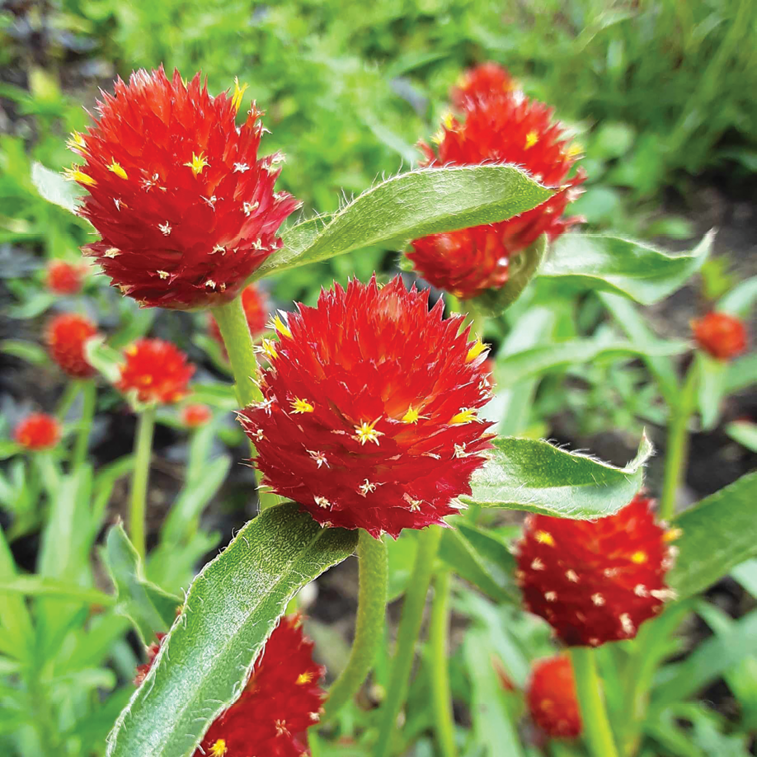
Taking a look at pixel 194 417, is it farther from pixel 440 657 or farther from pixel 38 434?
pixel 440 657

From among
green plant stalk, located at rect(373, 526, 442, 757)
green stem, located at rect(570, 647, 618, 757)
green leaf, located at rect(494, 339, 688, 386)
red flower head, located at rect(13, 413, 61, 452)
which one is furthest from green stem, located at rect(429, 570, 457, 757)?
red flower head, located at rect(13, 413, 61, 452)

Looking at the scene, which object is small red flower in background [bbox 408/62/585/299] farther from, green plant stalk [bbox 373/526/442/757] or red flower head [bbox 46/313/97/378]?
red flower head [bbox 46/313/97/378]

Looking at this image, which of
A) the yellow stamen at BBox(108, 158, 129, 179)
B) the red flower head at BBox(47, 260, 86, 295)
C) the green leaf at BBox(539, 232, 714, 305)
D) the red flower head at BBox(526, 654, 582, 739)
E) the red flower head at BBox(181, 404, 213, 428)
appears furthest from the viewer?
the red flower head at BBox(47, 260, 86, 295)

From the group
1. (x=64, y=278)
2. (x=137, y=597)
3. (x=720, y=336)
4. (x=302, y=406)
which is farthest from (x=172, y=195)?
(x=64, y=278)

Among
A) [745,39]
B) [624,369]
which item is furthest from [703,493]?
[745,39]

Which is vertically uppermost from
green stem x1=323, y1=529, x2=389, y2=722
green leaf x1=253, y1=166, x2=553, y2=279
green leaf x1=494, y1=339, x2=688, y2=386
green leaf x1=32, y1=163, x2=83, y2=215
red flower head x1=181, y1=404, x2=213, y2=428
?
green leaf x1=32, y1=163, x2=83, y2=215

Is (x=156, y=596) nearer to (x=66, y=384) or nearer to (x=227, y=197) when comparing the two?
(x=227, y=197)
